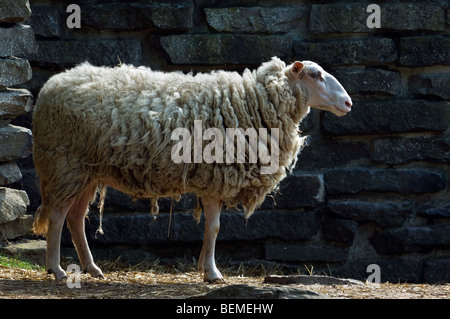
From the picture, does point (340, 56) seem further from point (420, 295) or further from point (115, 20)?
point (420, 295)

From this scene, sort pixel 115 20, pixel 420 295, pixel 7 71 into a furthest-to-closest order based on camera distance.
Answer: pixel 115 20 < pixel 7 71 < pixel 420 295

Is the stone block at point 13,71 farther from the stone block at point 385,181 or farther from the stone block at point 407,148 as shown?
the stone block at point 407,148

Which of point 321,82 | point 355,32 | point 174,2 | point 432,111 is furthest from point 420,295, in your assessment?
point 174,2

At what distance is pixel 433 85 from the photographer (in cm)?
655

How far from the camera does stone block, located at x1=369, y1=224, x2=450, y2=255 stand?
260 inches

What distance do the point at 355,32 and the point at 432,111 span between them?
96 cm

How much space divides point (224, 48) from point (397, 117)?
63.6 inches

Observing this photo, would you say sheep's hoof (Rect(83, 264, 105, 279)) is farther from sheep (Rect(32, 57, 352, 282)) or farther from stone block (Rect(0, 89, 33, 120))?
stone block (Rect(0, 89, 33, 120))

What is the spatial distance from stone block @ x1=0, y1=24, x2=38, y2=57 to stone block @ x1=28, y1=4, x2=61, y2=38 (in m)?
0.78

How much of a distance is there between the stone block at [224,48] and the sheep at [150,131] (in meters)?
0.99

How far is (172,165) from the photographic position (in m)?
5.24

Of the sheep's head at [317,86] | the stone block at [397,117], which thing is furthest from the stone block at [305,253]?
the sheep's head at [317,86]

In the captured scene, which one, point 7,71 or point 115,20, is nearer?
point 7,71

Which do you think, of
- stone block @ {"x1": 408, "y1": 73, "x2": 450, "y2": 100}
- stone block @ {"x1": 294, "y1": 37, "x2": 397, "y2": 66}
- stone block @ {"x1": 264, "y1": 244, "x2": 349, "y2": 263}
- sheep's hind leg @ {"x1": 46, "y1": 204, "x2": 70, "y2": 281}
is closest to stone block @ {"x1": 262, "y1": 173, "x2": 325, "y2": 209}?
stone block @ {"x1": 264, "y1": 244, "x2": 349, "y2": 263}
